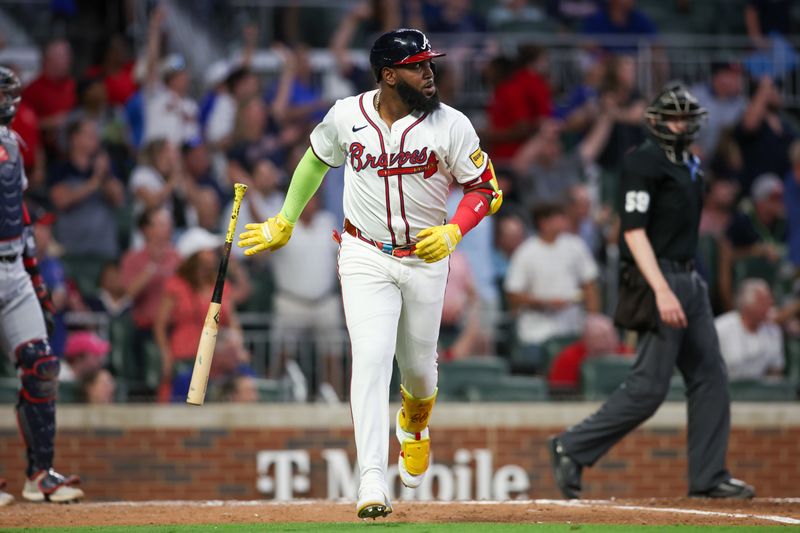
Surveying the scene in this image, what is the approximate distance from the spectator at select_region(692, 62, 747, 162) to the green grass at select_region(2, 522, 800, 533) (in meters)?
7.90

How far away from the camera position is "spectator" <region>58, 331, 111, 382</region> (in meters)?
10.2

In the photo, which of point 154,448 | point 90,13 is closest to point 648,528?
point 154,448

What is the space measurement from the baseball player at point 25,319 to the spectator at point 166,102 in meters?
5.02

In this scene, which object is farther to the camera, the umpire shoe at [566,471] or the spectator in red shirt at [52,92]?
the spectator in red shirt at [52,92]

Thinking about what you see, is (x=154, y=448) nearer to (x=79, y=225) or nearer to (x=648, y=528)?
(x=79, y=225)

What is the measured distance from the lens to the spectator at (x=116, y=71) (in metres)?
12.7

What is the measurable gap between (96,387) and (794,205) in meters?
6.45

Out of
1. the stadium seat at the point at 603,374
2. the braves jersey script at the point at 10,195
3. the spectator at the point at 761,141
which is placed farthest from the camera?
the spectator at the point at 761,141

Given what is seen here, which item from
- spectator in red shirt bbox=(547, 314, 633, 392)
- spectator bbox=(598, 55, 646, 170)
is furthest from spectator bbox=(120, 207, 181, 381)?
spectator bbox=(598, 55, 646, 170)

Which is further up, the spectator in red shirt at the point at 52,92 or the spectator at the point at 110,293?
the spectator in red shirt at the point at 52,92

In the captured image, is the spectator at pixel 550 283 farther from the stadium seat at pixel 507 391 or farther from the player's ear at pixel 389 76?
the player's ear at pixel 389 76

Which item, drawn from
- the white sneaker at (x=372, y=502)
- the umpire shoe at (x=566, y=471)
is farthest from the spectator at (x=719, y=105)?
the white sneaker at (x=372, y=502)

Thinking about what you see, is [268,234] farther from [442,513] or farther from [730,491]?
[730,491]

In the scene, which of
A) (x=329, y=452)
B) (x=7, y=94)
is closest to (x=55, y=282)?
(x=329, y=452)
